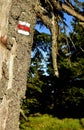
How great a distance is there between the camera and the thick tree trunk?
7.48 feet

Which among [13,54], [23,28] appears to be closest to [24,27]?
[23,28]

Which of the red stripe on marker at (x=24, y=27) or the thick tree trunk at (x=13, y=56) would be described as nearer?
the thick tree trunk at (x=13, y=56)

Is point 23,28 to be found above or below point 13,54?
above

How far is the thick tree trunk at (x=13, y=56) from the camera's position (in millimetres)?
2281

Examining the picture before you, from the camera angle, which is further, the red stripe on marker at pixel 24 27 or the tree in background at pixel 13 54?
the red stripe on marker at pixel 24 27

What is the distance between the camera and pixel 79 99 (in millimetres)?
25000

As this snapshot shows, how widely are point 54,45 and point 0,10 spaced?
1.06 meters

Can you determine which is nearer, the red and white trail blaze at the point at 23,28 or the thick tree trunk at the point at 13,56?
the thick tree trunk at the point at 13,56

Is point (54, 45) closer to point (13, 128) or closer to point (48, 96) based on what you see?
point (13, 128)

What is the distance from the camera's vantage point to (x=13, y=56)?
234cm

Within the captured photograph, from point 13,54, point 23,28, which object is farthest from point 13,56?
point 23,28

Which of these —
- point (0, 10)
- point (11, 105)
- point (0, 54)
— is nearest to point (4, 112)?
point (11, 105)

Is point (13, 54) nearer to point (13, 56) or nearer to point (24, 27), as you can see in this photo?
point (13, 56)

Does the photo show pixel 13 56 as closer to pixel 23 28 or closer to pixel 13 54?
pixel 13 54
